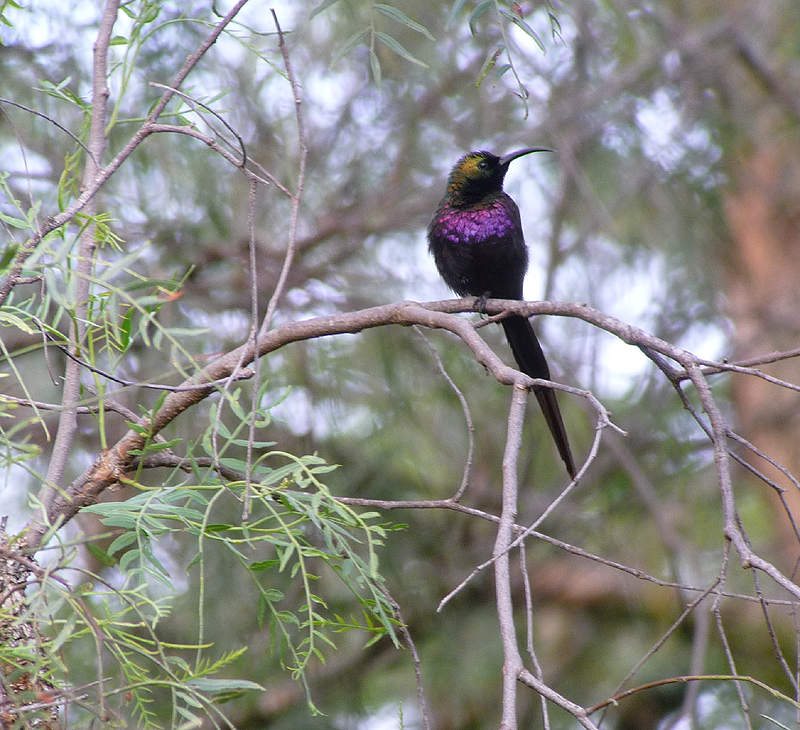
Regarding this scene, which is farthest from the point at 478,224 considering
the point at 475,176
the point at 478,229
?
the point at 475,176

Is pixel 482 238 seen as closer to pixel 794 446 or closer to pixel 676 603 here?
pixel 676 603

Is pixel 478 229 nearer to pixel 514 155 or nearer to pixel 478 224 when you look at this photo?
pixel 478 224

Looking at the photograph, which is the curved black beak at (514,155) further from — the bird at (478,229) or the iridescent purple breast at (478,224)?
the iridescent purple breast at (478,224)

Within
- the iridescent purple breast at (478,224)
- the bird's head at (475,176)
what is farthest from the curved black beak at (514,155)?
the iridescent purple breast at (478,224)

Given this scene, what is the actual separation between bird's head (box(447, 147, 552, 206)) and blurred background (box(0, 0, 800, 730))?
0.28m

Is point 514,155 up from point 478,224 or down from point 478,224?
up

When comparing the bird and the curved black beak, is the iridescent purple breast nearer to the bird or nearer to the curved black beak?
the bird

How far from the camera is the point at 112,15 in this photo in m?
1.26

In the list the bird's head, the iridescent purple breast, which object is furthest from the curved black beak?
the iridescent purple breast

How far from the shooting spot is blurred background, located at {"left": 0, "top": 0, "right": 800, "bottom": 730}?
295 cm

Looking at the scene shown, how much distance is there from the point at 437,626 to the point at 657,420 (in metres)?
1.21

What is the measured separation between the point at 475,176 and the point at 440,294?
558mm

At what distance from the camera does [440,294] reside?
3.49 meters

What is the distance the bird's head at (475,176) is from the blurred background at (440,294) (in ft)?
0.90
